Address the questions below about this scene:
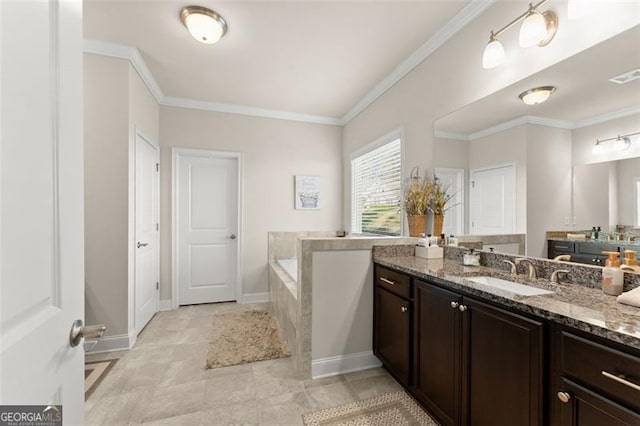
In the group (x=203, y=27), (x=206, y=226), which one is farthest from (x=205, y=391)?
(x=203, y=27)

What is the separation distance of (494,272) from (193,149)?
3630 millimetres

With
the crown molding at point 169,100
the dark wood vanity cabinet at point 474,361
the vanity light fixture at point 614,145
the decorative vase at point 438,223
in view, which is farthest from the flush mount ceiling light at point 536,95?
the crown molding at point 169,100

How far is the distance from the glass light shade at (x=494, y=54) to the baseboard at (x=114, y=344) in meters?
3.62

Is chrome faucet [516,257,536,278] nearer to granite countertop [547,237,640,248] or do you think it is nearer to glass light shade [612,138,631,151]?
granite countertop [547,237,640,248]

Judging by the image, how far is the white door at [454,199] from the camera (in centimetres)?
218


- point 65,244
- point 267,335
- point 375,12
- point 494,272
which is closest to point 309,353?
point 267,335

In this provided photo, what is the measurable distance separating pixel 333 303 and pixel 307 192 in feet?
7.60

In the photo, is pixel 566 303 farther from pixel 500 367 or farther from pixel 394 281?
pixel 394 281

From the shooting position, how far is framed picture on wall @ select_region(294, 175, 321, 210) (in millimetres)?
4086

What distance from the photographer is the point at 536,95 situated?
160cm

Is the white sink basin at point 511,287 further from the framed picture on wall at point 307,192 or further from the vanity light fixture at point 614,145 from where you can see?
the framed picture on wall at point 307,192

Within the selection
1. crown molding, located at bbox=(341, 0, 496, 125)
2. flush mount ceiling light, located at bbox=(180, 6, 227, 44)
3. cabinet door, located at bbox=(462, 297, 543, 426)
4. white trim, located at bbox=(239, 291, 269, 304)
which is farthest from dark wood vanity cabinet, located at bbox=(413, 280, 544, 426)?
white trim, located at bbox=(239, 291, 269, 304)

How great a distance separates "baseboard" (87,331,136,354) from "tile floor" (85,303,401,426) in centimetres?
7

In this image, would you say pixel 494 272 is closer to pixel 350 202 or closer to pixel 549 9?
pixel 549 9
